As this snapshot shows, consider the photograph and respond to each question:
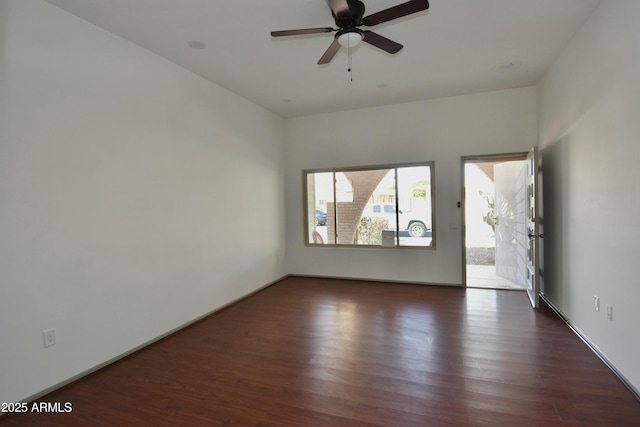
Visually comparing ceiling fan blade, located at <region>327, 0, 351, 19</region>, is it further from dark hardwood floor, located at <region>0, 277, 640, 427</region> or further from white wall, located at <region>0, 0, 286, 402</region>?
dark hardwood floor, located at <region>0, 277, 640, 427</region>

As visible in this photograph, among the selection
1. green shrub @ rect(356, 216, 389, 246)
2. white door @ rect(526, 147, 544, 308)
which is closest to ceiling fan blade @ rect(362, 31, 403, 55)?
white door @ rect(526, 147, 544, 308)

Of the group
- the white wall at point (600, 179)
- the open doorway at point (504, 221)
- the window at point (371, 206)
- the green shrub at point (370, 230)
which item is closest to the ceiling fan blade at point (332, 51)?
the white wall at point (600, 179)

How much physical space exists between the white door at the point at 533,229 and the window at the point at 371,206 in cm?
135

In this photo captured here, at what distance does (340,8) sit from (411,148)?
3343 millimetres

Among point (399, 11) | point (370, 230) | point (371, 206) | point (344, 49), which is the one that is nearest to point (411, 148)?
point (371, 206)

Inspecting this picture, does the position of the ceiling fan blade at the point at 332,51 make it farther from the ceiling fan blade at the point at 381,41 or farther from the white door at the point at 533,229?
the white door at the point at 533,229

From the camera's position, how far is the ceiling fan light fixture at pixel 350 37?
2390 mm

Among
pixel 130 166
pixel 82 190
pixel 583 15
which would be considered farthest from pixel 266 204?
pixel 583 15

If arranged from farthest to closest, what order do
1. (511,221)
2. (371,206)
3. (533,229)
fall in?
(371,206), (511,221), (533,229)

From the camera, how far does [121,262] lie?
2.93 m

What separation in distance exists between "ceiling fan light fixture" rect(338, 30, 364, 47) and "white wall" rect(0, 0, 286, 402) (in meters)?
2.09

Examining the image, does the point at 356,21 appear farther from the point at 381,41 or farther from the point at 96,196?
the point at 96,196

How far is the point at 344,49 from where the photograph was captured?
3.25 metres

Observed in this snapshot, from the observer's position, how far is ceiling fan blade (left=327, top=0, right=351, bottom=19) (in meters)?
2.08
